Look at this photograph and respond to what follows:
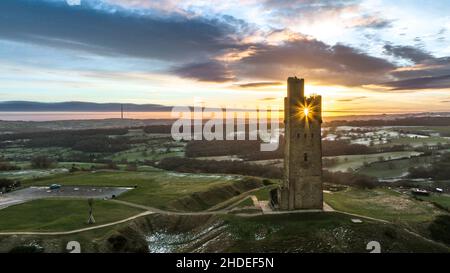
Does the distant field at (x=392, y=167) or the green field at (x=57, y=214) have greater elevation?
the green field at (x=57, y=214)

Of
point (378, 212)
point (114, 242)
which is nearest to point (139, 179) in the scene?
point (114, 242)

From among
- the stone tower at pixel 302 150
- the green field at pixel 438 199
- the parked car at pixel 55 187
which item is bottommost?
the green field at pixel 438 199

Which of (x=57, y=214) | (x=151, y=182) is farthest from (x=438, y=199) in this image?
(x=57, y=214)

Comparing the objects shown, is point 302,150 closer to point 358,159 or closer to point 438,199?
point 438,199

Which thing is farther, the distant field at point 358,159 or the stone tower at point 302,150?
the distant field at point 358,159

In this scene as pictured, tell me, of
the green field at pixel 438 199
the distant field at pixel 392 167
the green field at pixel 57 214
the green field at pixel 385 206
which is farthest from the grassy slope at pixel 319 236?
the distant field at pixel 392 167

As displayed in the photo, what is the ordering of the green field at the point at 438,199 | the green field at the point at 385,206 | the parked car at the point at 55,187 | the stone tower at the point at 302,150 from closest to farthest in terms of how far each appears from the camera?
1. the stone tower at the point at 302,150
2. the green field at the point at 385,206
3. the green field at the point at 438,199
4. the parked car at the point at 55,187

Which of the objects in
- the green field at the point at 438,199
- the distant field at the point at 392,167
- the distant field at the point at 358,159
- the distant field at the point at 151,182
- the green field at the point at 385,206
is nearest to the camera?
the green field at the point at 385,206

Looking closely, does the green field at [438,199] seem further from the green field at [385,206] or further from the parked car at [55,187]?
the parked car at [55,187]
